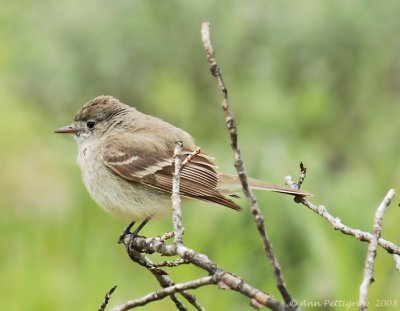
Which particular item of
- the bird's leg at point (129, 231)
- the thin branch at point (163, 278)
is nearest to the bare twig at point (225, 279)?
the thin branch at point (163, 278)

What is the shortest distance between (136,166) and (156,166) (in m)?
0.10

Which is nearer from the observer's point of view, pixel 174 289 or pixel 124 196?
pixel 174 289

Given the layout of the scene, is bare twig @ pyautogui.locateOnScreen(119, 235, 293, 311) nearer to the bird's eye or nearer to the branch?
the branch

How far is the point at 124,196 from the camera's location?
416 cm

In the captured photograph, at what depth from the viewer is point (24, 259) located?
17.1 feet

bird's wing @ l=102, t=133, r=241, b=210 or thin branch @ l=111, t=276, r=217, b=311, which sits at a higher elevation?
bird's wing @ l=102, t=133, r=241, b=210

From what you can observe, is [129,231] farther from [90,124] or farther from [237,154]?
[237,154]

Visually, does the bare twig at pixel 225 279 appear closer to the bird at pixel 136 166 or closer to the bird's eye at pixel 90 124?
the bird at pixel 136 166

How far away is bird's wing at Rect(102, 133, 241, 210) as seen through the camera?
4051mm

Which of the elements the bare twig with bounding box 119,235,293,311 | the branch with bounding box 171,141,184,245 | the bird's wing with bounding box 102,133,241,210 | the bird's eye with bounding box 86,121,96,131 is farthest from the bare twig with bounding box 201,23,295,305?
the bird's eye with bounding box 86,121,96,131

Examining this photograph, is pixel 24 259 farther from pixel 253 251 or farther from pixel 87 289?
pixel 253 251

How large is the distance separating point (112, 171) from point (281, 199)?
145 centimetres

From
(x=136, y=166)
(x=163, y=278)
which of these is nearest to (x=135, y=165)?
(x=136, y=166)

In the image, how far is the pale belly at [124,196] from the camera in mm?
4070
